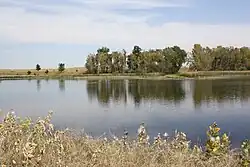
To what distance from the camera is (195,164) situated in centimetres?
438

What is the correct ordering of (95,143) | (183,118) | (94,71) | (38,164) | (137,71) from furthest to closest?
(94,71) < (137,71) < (183,118) < (95,143) < (38,164)

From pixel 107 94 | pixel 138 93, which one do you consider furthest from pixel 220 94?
pixel 107 94

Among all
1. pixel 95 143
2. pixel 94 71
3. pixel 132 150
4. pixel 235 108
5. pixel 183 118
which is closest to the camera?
pixel 132 150

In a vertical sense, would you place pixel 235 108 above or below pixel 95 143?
below

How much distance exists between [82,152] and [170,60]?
104m

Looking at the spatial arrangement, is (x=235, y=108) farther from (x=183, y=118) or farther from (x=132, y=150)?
(x=132, y=150)

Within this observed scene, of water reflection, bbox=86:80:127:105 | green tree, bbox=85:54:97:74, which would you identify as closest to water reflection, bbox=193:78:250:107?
water reflection, bbox=86:80:127:105

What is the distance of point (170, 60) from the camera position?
107 meters

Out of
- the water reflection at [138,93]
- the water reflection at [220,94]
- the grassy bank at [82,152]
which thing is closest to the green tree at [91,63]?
the water reflection at [138,93]

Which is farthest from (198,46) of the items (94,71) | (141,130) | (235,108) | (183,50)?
(141,130)

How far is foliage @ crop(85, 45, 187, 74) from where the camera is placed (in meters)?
108

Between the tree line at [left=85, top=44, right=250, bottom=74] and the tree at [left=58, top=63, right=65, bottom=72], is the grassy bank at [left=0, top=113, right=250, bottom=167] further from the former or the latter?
the tree at [left=58, top=63, right=65, bottom=72]

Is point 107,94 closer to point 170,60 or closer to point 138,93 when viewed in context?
point 138,93

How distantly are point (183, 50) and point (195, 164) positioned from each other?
10984cm
